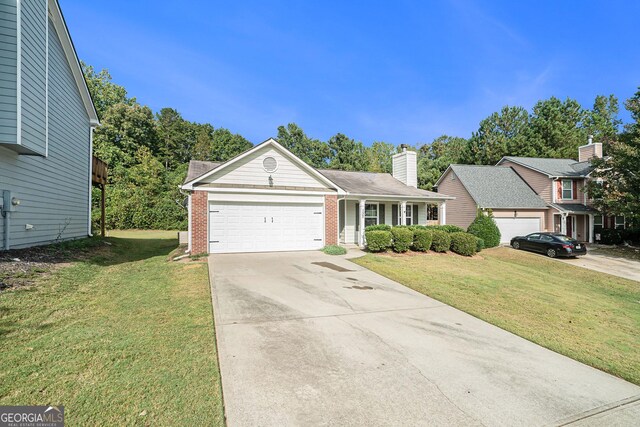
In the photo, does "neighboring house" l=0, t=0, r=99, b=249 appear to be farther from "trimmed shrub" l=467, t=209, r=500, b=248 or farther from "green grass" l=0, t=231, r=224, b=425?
"trimmed shrub" l=467, t=209, r=500, b=248

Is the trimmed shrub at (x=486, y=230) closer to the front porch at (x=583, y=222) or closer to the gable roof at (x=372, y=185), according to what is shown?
the gable roof at (x=372, y=185)

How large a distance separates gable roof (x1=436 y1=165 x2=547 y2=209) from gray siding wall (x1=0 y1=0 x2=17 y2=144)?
23570 millimetres

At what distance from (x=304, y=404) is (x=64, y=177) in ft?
43.8

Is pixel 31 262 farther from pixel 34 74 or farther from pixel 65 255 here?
pixel 34 74

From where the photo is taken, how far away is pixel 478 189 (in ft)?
77.5

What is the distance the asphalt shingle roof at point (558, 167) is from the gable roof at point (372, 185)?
11540 millimetres

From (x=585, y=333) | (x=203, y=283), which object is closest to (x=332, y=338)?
(x=203, y=283)

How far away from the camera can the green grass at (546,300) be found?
16.6 feet

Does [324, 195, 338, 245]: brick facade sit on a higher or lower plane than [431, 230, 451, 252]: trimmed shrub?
higher

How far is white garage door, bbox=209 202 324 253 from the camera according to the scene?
42.0ft

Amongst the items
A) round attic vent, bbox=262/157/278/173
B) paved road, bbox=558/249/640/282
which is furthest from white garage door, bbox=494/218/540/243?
round attic vent, bbox=262/157/278/173

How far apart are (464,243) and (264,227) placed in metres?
9.33

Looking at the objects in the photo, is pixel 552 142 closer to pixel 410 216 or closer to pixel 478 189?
pixel 478 189

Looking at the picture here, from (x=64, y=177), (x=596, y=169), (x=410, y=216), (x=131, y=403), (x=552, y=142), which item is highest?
(x=552, y=142)
